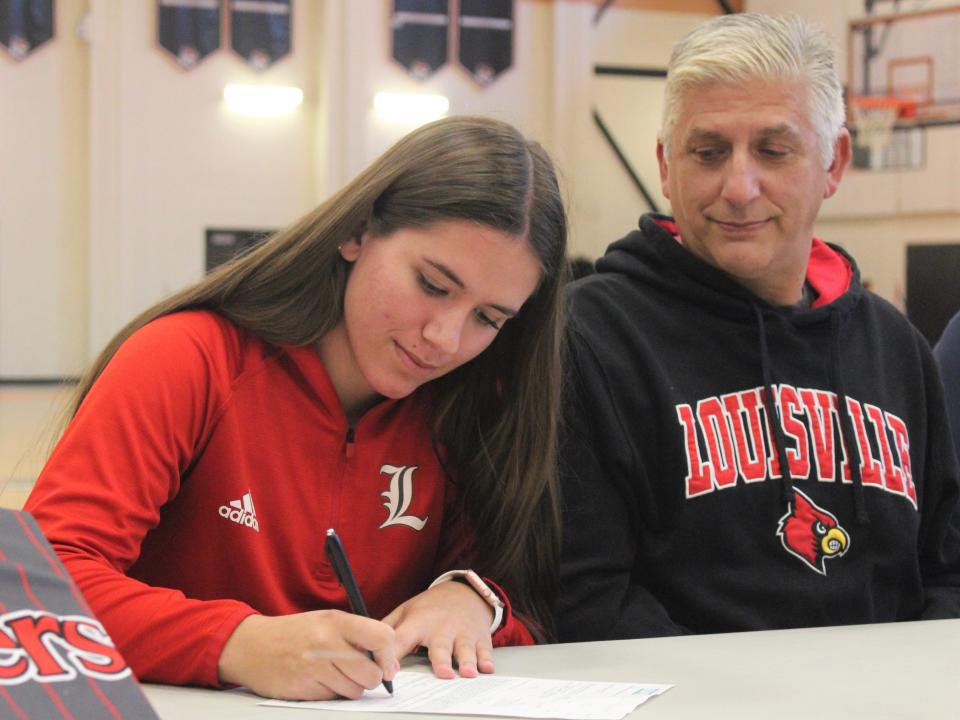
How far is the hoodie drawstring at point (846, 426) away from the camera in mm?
1770

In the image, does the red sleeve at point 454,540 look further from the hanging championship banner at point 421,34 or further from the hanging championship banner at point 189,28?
the hanging championship banner at point 421,34

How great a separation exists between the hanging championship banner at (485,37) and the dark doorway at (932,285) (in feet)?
11.7

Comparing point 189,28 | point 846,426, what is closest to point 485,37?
point 189,28

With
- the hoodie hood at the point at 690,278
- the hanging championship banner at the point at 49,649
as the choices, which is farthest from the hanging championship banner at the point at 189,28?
the hanging championship banner at the point at 49,649

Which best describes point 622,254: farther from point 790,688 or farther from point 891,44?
point 891,44

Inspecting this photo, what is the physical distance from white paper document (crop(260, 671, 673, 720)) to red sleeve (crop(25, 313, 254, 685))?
126 millimetres

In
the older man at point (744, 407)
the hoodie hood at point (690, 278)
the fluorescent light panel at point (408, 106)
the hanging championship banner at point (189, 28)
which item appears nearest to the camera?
the older man at point (744, 407)

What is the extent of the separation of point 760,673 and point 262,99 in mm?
8592

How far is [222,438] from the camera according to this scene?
4.55 feet

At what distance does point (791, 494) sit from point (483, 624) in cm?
61

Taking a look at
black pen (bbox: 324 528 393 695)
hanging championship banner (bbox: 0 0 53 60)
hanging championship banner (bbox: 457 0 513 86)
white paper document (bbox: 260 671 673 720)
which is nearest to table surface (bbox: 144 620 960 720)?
white paper document (bbox: 260 671 673 720)

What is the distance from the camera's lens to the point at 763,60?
5.73 feet

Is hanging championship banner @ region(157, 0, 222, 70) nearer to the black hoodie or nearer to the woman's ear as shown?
the black hoodie

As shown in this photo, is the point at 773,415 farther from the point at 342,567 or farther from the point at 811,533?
the point at 342,567
